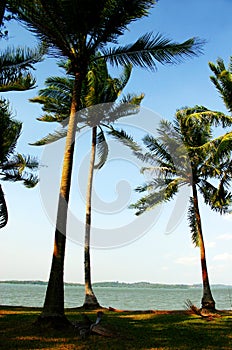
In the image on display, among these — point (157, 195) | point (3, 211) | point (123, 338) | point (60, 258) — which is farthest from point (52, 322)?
point (157, 195)

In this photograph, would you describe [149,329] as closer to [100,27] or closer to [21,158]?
[100,27]

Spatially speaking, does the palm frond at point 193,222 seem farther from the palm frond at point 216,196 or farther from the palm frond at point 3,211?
the palm frond at point 3,211

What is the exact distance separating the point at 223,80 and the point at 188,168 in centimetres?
481

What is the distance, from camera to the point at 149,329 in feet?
34.3

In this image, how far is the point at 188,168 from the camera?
18.7 meters

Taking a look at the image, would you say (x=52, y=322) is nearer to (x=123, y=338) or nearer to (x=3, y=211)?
(x=123, y=338)

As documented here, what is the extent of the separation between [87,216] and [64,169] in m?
8.34


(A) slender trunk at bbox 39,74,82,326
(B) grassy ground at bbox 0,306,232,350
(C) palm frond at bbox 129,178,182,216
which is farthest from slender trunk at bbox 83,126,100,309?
(A) slender trunk at bbox 39,74,82,326

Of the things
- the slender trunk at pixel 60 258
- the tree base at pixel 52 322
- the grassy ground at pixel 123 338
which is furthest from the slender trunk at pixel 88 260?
the tree base at pixel 52 322

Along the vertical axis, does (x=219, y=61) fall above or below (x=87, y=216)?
above

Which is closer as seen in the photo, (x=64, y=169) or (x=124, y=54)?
(x=64, y=169)

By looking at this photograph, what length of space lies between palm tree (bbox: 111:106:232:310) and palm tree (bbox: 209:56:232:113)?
40.3 inches

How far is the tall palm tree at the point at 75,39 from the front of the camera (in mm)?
10117

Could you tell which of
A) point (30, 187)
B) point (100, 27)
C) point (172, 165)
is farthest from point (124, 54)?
point (30, 187)
